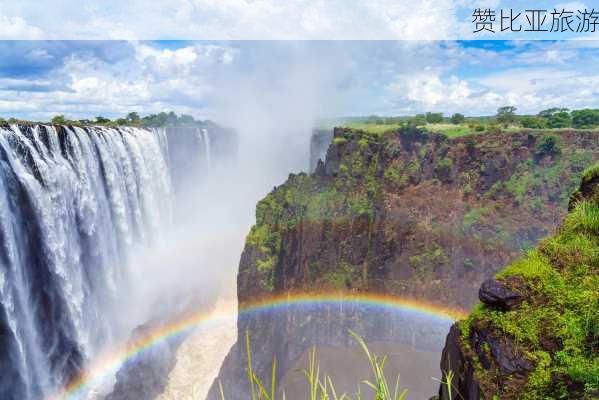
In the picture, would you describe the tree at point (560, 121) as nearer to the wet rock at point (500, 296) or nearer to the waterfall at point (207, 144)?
the waterfall at point (207, 144)

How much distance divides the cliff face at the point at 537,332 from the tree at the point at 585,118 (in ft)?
132

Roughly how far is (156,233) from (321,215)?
555 inches

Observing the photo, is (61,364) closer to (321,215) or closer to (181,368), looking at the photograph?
(181,368)

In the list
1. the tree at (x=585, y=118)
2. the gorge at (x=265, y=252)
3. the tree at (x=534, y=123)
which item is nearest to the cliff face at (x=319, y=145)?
the gorge at (x=265, y=252)

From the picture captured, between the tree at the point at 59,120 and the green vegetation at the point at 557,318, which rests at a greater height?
the tree at the point at 59,120

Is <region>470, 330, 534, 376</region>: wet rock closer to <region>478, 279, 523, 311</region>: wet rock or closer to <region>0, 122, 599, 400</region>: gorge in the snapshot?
Result: <region>478, 279, 523, 311</region>: wet rock

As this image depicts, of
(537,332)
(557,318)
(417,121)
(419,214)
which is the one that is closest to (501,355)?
(537,332)

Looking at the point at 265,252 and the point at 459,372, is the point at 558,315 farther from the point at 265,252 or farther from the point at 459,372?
the point at 265,252

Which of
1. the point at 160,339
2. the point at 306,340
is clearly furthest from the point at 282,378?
the point at 160,339

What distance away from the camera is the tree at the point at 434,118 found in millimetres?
49938

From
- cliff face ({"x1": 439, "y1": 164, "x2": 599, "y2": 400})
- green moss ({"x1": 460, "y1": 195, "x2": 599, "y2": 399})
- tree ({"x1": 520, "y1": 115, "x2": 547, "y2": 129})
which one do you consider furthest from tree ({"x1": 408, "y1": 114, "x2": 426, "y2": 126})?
cliff face ({"x1": 439, "y1": 164, "x2": 599, "y2": 400})

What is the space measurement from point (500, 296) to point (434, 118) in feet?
160

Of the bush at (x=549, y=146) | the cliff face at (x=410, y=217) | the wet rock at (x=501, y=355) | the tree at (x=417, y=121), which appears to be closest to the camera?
the wet rock at (x=501, y=355)

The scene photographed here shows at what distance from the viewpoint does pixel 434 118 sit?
51.4 m
